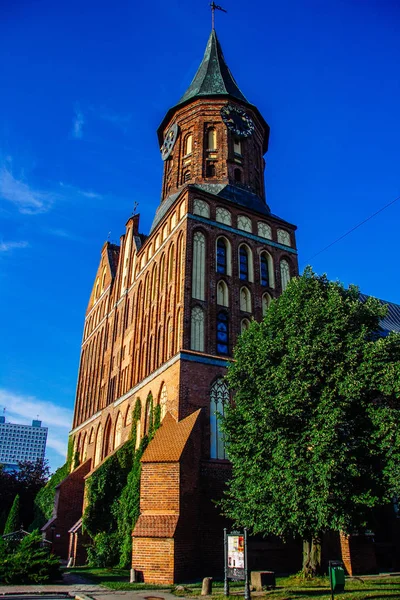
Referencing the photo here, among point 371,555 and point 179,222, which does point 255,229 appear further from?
point 371,555

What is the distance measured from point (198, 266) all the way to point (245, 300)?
3.10m

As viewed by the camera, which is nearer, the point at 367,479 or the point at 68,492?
the point at 367,479

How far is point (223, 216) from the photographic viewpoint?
26.8 m

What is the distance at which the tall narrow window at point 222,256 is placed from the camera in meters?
25.2

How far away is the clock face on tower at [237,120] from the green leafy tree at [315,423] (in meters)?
17.0

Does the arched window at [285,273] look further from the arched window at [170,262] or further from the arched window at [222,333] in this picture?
the arched window at [170,262]

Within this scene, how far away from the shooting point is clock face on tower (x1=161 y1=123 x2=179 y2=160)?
32.3 metres

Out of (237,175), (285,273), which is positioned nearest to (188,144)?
(237,175)

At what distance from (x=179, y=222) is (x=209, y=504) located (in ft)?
46.5

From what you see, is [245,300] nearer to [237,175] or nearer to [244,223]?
[244,223]

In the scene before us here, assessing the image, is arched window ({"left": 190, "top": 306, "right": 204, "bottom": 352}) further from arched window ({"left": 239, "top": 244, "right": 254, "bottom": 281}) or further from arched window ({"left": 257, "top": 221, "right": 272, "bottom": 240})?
arched window ({"left": 257, "top": 221, "right": 272, "bottom": 240})

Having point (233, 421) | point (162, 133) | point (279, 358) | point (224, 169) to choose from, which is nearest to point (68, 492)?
point (233, 421)

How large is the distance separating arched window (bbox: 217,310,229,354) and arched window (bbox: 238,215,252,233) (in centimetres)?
584

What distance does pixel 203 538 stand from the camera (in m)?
17.7
